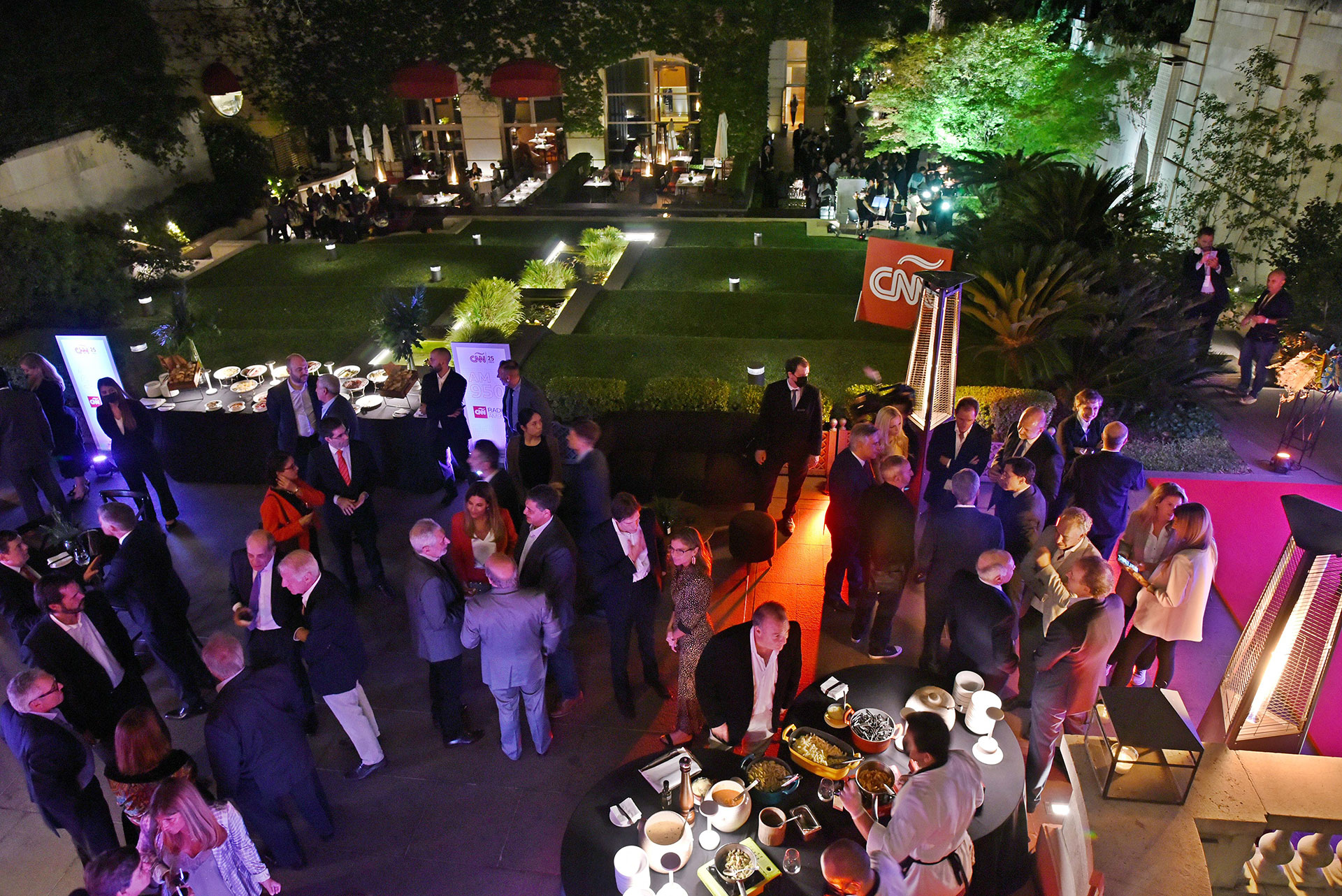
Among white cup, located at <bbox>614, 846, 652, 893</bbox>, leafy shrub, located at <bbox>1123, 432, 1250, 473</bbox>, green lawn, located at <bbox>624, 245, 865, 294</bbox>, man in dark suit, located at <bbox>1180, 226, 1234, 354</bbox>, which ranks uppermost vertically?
man in dark suit, located at <bbox>1180, 226, 1234, 354</bbox>

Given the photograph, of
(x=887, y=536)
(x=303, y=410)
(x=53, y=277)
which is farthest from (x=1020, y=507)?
(x=53, y=277)

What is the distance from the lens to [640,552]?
4941mm

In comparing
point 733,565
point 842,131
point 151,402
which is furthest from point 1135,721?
point 842,131

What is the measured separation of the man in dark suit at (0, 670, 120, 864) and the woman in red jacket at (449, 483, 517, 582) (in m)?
2.16

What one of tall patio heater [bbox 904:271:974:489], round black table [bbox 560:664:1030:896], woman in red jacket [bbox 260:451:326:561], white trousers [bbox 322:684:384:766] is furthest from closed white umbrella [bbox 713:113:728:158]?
round black table [bbox 560:664:1030:896]

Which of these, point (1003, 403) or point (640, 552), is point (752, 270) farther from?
point (640, 552)

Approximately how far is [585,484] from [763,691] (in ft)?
7.26

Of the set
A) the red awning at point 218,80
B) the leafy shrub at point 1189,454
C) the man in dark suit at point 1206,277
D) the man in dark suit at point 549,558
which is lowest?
the leafy shrub at point 1189,454

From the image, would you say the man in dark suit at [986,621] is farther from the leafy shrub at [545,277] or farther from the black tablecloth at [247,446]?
the leafy shrub at [545,277]

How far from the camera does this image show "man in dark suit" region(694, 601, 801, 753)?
4.14 metres

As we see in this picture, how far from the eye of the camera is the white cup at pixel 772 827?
3.47m

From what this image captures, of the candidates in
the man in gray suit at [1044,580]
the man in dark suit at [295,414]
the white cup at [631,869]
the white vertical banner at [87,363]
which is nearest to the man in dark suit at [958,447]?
the man in gray suit at [1044,580]

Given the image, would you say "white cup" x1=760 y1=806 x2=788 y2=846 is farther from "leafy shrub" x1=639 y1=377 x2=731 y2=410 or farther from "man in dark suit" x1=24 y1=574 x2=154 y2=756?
"leafy shrub" x1=639 y1=377 x2=731 y2=410

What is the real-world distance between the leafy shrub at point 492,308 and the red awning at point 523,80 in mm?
7198
